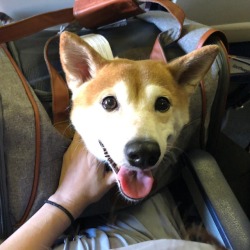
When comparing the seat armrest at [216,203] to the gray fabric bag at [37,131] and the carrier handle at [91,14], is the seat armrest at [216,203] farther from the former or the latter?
the carrier handle at [91,14]

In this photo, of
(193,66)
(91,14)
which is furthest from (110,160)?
(91,14)

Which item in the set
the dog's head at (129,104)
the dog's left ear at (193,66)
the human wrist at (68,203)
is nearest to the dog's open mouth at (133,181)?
the dog's head at (129,104)

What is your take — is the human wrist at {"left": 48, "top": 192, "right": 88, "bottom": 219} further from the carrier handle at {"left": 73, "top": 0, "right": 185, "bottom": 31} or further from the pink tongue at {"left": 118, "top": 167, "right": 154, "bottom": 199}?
the carrier handle at {"left": 73, "top": 0, "right": 185, "bottom": 31}

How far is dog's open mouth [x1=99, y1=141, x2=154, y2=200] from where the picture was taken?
72 cm

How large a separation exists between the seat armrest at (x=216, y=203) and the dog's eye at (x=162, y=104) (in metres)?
0.17

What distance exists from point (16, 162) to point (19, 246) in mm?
178

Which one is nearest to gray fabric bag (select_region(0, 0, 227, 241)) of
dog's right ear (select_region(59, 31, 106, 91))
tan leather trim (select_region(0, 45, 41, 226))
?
tan leather trim (select_region(0, 45, 41, 226))

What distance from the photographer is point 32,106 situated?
0.75 metres

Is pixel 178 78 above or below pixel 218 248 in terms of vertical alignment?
above

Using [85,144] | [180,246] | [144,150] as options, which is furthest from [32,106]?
[180,246]

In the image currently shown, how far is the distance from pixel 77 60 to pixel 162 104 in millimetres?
226

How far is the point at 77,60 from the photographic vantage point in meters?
0.80

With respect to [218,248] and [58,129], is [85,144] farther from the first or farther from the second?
[218,248]

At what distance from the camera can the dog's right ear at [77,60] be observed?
2.45 ft
